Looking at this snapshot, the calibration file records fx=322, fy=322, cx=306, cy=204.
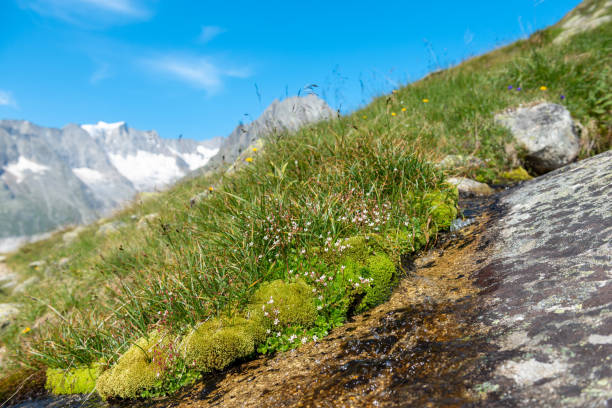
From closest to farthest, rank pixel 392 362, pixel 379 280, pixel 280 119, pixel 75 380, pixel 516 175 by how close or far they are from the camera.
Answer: pixel 392 362 < pixel 379 280 < pixel 75 380 < pixel 516 175 < pixel 280 119

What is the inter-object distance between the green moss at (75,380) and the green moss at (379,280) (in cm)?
268

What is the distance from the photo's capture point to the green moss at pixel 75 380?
3164 millimetres

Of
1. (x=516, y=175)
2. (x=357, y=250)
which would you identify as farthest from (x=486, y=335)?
(x=516, y=175)

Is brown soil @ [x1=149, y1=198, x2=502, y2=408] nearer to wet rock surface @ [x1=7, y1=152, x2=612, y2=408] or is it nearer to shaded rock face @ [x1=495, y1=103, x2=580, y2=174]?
wet rock surface @ [x1=7, y1=152, x2=612, y2=408]

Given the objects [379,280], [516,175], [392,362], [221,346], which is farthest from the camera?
[516,175]

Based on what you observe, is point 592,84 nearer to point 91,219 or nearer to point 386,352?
point 386,352

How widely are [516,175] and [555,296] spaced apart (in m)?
4.53

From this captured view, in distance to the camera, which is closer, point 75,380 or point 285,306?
point 285,306

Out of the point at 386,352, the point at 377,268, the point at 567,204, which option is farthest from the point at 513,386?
the point at 567,204

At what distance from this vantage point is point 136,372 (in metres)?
2.66

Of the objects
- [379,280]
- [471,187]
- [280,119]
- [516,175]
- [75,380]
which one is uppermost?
[280,119]

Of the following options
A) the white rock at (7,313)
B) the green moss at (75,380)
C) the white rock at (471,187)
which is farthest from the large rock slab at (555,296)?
the white rock at (7,313)

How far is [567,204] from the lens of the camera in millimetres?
2811

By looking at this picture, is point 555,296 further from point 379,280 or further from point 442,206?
point 442,206
